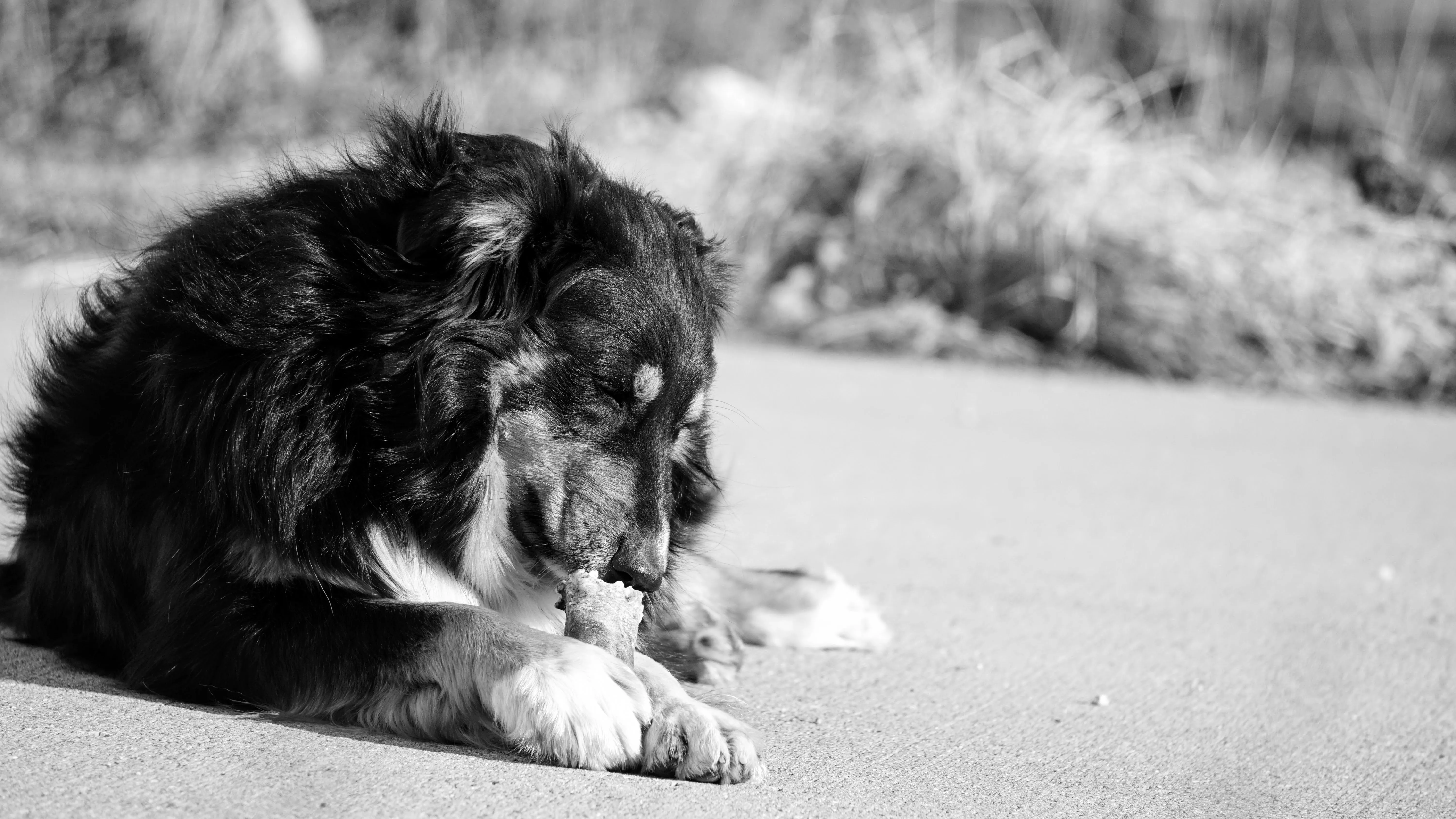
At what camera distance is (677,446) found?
362 cm

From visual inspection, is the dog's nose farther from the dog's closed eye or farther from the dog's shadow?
the dog's shadow

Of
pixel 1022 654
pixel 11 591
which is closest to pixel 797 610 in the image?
pixel 1022 654

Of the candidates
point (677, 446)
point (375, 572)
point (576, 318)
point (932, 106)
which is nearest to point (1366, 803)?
point (677, 446)

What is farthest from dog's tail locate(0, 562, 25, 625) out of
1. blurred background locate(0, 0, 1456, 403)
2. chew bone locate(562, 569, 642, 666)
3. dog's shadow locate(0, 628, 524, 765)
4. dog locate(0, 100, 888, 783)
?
blurred background locate(0, 0, 1456, 403)

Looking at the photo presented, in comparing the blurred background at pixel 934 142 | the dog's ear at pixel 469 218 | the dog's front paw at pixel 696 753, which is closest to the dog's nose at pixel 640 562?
the dog's front paw at pixel 696 753

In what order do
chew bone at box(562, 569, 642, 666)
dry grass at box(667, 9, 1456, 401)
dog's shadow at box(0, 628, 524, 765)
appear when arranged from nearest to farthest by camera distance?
dog's shadow at box(0, 628, 524, 765), chew bone at box(562, 569, 642, 666), dry grass at box(667, 9, 1456, 401)

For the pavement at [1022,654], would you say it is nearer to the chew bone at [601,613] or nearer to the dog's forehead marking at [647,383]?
the chew bone at [601,613]

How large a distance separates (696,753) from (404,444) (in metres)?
0.94

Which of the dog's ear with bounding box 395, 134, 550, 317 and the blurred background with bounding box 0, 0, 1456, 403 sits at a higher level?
the dog's ear with bounding box 395, 134, 550, 317

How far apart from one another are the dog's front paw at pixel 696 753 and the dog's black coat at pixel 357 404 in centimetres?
29

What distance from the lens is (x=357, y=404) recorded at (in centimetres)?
312

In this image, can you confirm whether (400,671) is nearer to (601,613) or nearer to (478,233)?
(601,613)

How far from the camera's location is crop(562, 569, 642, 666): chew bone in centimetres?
316

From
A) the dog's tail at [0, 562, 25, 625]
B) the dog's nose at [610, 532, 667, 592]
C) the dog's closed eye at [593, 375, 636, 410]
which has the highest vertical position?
the dog's closed eye at [593, 375, 636, 410]
